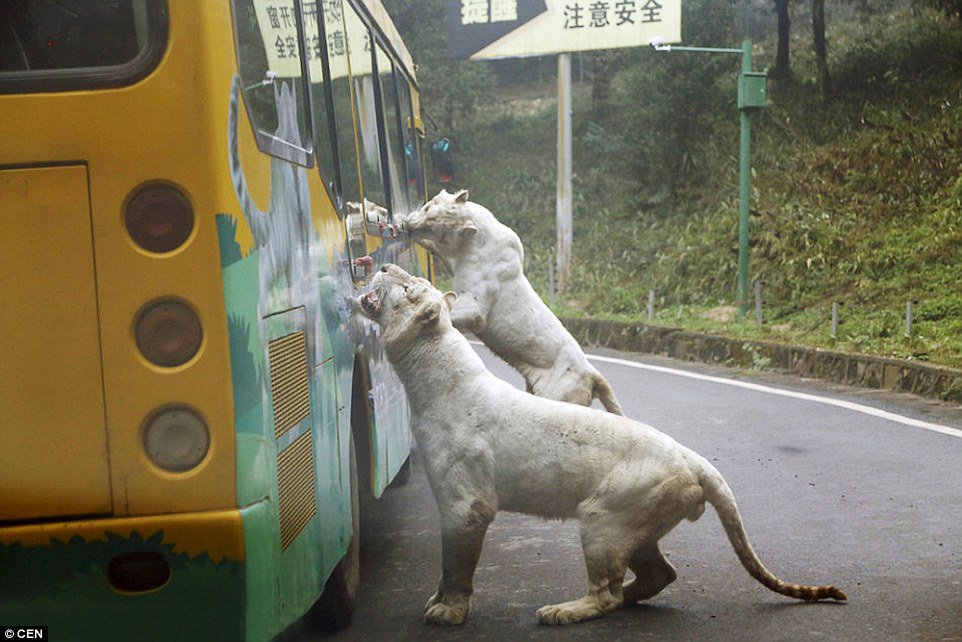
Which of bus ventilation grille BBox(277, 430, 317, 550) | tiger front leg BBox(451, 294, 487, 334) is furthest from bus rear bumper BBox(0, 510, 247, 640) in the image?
tiger front leg BBox(451, 294, 487, 334)

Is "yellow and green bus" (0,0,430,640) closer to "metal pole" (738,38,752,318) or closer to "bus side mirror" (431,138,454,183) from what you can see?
"bus side mirror" (431,138,454,183)

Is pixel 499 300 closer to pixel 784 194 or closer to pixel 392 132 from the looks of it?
pixel 392 132

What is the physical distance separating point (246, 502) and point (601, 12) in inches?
825

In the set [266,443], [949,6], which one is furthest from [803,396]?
[949,6]

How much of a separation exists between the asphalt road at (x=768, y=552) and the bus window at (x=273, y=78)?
1.96 metres

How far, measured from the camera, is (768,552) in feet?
20.0

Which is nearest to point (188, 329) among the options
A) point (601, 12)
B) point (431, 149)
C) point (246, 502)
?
point (246, 502)

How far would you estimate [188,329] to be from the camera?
131 inches

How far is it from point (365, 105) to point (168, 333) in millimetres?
3251

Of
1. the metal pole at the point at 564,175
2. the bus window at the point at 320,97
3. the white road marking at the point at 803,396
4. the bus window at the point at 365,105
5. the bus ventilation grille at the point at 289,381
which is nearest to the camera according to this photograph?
the bus ventilation grille at the point at 289,381

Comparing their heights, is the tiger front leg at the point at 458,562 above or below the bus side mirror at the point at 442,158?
below

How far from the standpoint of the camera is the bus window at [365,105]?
234 inches

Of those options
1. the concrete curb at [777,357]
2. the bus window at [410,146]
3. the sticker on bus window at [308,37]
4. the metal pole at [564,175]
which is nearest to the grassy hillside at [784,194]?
the concrete curb at [777,357]

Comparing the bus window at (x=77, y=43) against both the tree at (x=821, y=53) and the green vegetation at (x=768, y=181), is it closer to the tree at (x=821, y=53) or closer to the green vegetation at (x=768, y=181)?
the green vegetation at (x=768, y=181)
